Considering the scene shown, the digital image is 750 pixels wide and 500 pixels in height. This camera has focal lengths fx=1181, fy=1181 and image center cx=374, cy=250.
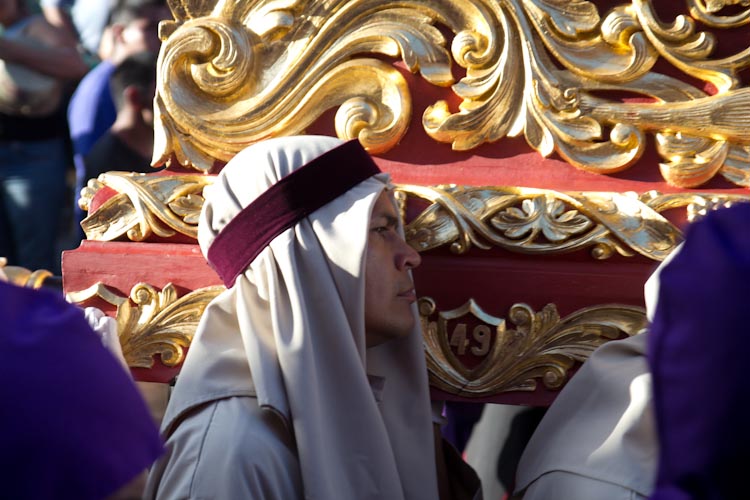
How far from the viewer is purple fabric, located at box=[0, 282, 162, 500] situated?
108 centimetres

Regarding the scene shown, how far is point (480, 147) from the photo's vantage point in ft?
7.36

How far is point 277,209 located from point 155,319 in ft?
1.22

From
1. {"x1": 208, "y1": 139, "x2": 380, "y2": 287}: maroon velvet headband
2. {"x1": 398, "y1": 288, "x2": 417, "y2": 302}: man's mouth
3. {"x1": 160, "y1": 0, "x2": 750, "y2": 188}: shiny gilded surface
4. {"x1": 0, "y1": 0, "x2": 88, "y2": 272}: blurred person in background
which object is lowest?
{"x1": 0, "y1": 0, "x2": 88, "y2": 272}: blurred person in background

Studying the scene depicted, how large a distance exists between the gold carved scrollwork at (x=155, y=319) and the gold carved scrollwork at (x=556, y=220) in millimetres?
440

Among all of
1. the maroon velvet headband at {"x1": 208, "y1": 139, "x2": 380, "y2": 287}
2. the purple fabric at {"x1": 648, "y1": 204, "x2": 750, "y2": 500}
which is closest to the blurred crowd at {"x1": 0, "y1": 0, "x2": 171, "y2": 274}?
the maroon velvet headband at {"x1": 208, "y1": 139, "x2": 380, "y2": 287}

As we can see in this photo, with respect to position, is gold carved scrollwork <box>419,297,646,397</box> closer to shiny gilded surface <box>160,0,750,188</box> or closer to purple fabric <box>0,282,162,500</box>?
shiny gilded surface <box>160,0,750,188</box>

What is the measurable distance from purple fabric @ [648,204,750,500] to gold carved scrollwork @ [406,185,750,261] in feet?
3.19

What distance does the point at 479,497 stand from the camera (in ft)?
7.06

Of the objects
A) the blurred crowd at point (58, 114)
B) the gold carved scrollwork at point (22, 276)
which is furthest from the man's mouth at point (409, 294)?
the blurred crowd at point (58, 114)

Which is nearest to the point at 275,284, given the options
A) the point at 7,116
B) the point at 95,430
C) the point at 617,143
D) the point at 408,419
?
the point at 408,419

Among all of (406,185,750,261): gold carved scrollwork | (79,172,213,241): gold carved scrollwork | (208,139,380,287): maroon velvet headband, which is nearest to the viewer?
(208,139,380,287): maroon velvet headband

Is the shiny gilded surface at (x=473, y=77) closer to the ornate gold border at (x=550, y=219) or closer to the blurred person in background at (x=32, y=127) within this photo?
the ornate gold border at (x=550, y=219)

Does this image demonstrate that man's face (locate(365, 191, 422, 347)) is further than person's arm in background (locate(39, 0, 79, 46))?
No

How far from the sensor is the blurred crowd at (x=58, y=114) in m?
3.53
